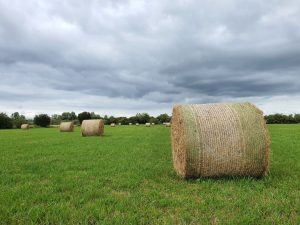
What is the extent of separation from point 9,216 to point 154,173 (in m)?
4.53

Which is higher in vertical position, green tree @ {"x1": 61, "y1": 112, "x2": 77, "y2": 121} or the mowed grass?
green tree @ {"x1": 61, "y1": 112, "x2": 77, "y2": 121}

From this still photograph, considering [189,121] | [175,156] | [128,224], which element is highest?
[189,121]

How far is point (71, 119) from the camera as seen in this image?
408ft

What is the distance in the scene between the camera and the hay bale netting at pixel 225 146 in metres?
8.85

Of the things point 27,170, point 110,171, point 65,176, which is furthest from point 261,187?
point 27,170

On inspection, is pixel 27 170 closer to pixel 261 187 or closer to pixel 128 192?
pixel 128 192

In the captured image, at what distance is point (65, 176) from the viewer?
9656 mm

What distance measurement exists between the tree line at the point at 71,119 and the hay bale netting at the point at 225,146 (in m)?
78.8

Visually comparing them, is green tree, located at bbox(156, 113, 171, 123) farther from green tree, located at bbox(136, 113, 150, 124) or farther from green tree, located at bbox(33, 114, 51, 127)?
green tree, located at bbox(33, 114, 51, 127)

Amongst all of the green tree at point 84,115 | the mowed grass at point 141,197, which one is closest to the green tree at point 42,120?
the green tree at point 84,115

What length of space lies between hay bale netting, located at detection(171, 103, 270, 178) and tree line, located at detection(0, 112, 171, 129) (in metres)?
78.8

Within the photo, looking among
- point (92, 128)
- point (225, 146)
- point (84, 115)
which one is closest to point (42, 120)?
point (84, 115)

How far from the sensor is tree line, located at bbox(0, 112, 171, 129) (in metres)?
82.4

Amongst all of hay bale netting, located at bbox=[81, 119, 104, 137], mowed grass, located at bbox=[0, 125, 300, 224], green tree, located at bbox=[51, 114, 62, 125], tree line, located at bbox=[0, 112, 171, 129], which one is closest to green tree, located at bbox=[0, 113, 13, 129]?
tree line, located at bbox=[0, 112, 171, 129]
